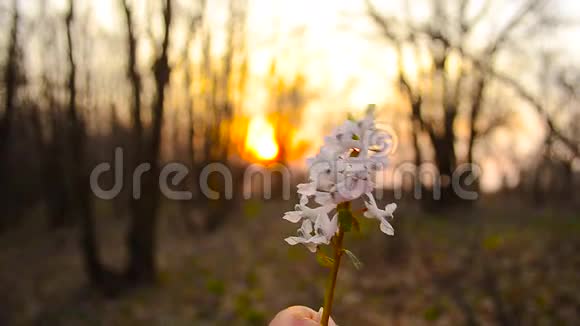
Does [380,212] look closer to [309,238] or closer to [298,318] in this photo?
[309,238]

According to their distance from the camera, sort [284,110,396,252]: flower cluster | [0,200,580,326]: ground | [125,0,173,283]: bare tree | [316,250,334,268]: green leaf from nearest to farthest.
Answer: [284,110,396,252]: flower cluster → [316,250,334,268]: green leaf → [0,200,580,326]: ground → [125,0,173,283]: bare tree

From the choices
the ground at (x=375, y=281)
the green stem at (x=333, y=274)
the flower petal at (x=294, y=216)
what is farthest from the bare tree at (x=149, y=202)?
the green stem at (x=333, y=274)

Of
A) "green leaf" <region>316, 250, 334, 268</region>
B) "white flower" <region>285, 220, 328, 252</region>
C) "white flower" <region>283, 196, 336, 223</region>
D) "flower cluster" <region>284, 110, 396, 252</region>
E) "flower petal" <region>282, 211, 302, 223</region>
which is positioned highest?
"flower cluster" <region>284, 110, 396, 252</region>

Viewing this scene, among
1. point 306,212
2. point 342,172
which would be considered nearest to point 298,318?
point 306,212

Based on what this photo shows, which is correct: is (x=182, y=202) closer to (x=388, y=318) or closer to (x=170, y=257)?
(x=170, y=257)

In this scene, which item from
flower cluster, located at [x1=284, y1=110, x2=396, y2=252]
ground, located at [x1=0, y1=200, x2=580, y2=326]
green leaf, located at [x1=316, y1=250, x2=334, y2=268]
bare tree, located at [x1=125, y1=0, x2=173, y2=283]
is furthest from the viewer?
bare tree, located at [x1=125, y1=0, x2=173, y2=283]

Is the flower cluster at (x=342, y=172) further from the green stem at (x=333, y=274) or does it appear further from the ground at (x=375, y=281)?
the ground at (x=375, y=281)

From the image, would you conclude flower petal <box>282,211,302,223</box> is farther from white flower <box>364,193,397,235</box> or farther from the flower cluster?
white flower <box>364,193,397,235</box>

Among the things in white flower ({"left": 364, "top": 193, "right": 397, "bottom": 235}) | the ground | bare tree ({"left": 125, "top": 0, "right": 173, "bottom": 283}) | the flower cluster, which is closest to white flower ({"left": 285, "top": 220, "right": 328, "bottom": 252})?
the flower cluster
